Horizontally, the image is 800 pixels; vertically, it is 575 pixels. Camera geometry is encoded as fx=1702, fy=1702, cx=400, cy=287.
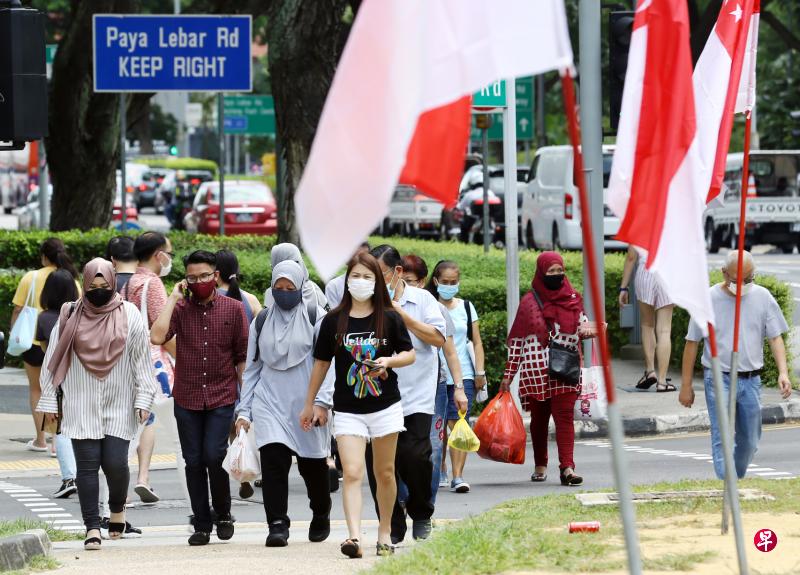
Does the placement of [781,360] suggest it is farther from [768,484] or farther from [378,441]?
[378,441]

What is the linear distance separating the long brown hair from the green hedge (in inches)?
271

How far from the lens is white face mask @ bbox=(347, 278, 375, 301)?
878cm

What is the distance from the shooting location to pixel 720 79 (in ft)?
27.4

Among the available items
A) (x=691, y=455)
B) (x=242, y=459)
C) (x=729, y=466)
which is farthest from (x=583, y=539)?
(x=691, y=455)

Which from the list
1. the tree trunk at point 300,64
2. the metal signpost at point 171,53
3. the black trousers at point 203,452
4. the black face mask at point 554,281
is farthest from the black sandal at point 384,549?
the tree trunk at point 300,64

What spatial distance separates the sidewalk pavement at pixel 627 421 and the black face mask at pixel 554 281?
3.08 metres

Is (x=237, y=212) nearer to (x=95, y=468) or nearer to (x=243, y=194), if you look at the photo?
(x=243, y=194)

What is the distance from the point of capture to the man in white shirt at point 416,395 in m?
9.32

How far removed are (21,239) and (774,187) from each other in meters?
18.8

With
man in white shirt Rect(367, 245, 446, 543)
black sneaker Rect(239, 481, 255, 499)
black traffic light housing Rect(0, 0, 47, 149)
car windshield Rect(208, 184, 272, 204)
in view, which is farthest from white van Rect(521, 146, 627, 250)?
man in white shirt Rect(367, 245, 446, 543)

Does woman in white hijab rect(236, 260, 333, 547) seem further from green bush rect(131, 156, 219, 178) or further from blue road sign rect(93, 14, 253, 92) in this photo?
green bush rect(131, 156, 219, 178)

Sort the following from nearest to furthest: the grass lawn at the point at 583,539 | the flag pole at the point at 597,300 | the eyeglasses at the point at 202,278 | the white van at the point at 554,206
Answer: the flag pole at the point at 597,300 < the grass lawn at the point at 583,539 < the eyeglasses at the point at 202,278 < the white van at the point at 554,206

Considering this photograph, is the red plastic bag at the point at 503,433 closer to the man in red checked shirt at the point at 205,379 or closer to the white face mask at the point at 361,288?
the man in red checked shirt at the point at 205,379

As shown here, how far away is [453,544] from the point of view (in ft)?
26.6
